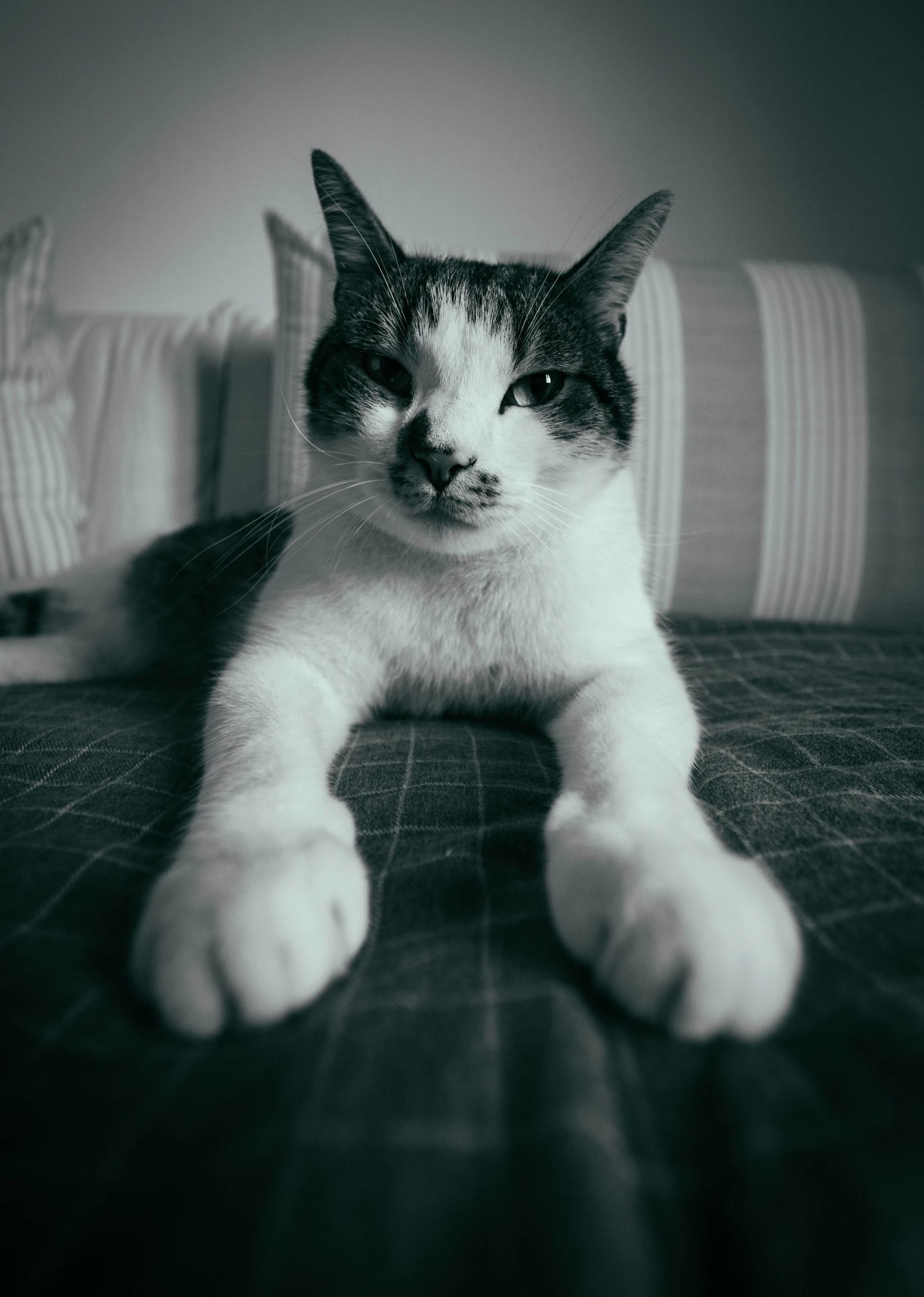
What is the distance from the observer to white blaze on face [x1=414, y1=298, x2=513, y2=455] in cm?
74

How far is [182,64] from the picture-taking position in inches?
74.1

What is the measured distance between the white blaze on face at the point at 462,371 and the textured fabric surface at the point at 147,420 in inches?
35.5

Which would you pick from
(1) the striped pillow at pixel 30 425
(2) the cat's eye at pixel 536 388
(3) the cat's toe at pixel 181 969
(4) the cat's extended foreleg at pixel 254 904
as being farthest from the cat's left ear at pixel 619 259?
(1) the striped pillow at pixel 30 425

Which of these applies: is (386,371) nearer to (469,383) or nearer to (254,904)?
(469,383)

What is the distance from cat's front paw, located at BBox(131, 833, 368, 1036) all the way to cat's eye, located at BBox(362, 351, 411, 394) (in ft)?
1.94

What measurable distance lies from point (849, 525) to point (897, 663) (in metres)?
0.42

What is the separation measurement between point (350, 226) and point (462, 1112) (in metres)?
0.96

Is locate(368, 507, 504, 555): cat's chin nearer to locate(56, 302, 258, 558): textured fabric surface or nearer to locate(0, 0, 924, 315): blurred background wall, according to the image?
locate(56, 302, 258, 558): textured fabric surface

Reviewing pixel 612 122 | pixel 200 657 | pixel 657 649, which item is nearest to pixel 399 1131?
pixel 657 649

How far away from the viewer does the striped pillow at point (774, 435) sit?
1444 millimetres

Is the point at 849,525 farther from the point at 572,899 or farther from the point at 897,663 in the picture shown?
the point at 572,899

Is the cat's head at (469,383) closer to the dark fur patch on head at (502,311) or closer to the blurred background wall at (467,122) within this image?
the dark fur patch on head at (502,311)

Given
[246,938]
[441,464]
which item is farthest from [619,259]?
[246,938]

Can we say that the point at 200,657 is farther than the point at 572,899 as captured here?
Yes
